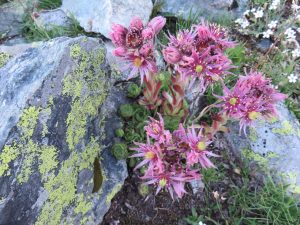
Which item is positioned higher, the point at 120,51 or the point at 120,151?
the point at 120,51

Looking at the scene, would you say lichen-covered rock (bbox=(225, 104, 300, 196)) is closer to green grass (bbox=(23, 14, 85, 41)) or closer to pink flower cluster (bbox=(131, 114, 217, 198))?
pink flower cluster (bbox=(131, 114, 217, 198))

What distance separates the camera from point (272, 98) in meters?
2.83

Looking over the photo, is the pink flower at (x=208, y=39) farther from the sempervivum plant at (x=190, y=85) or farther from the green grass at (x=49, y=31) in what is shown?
the green grass at (x=49, y=31)

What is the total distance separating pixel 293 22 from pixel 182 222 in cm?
236

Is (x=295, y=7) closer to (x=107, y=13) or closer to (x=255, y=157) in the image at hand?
(x=255, y=157)

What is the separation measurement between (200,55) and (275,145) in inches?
54.8

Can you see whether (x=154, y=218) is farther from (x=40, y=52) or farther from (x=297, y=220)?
(x=40, y=52)

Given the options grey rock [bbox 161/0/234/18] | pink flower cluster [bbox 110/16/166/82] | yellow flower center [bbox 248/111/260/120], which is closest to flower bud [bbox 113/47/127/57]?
pink flower cluster [bbox 110/16/166/82]

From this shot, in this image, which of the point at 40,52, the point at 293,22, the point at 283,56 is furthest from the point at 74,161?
the point at 293,22

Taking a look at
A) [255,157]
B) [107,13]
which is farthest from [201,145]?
[107,13]

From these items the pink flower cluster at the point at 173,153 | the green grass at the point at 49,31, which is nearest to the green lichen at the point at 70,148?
the pink flower cluster at the point at 173,153

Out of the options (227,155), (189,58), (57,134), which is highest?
(189,58)

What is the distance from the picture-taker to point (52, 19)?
4520 millimetres

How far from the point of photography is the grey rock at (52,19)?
443 centimetres
